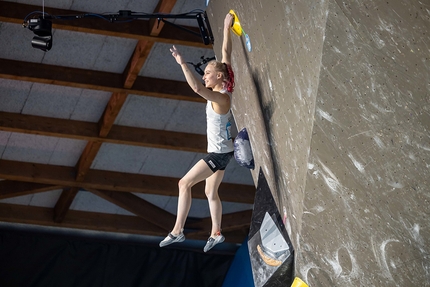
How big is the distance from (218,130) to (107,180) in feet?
15.5

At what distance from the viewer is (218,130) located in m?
5.14

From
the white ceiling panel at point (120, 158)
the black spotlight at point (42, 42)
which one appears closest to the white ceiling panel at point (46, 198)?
the white ceiling panel at point (120, 158)

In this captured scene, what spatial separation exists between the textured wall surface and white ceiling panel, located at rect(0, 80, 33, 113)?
4.85m

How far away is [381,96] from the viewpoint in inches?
141

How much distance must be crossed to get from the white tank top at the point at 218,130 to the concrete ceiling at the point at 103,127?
2.10 metres

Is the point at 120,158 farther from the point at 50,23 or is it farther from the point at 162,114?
the point at 50,23

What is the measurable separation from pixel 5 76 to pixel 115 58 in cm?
123

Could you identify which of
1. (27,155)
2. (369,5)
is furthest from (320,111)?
(27,155)

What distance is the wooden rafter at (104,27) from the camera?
22.6 ft

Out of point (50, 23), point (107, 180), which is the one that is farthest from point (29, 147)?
point (50, 23)

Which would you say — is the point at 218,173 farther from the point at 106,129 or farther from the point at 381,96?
the point at 106,129

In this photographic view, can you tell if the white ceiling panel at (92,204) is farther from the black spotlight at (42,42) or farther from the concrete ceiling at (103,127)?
the black spotlight at (42,42)

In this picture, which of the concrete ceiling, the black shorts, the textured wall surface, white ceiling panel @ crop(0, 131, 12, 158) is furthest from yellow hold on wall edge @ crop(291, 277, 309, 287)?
white ceiling panel @ crop(0, 131, 12, 158)

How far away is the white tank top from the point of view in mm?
5090
